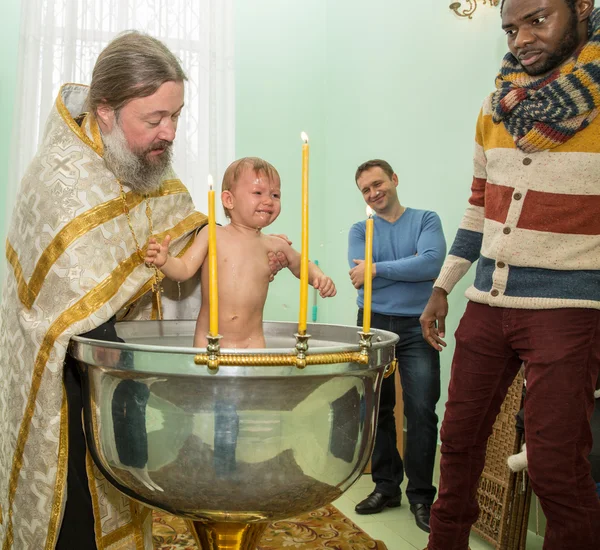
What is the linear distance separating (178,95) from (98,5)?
2.84 m

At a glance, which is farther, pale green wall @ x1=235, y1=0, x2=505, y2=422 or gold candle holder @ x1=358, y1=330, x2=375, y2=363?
pale green wall @ x1=235, y1=0, x2=505, y2=422

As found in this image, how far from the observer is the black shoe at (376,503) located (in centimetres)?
280

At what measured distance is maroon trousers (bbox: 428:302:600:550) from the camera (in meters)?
1.41

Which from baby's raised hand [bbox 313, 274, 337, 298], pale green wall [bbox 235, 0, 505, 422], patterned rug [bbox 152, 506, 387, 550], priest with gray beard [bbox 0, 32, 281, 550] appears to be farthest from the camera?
pale green wall [bbox 235, 0, 505, 422]

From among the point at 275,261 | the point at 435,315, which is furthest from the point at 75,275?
the point at 435,315

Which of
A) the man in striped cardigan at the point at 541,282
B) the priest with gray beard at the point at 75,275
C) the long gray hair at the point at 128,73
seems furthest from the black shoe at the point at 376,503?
the long gray hair at the point at 128,73

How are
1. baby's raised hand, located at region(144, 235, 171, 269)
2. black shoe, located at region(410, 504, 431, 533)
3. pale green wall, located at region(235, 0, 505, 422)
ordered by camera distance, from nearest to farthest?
1. baby's raised hand, located at region(144, 235, 171, 269)
2. black shoe, located at region(410, 504, 431, 533)
3. pale green wall, located at region(235, 0, 505, 422)

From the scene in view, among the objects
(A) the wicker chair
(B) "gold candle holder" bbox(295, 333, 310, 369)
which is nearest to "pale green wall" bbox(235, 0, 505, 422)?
(A) the wicker chair

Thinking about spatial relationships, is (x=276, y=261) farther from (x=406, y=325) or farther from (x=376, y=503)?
(x=376, y=503)

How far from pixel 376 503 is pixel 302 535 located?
46 cm

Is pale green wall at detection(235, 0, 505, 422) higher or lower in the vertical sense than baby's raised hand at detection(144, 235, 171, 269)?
higher

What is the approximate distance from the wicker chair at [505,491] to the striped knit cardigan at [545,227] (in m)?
0.87

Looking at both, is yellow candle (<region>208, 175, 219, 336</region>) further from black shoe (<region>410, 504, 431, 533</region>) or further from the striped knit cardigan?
black shoe (<region>410, 504, 431, 533</region>)

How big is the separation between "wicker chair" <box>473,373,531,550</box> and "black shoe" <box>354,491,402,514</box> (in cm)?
44
